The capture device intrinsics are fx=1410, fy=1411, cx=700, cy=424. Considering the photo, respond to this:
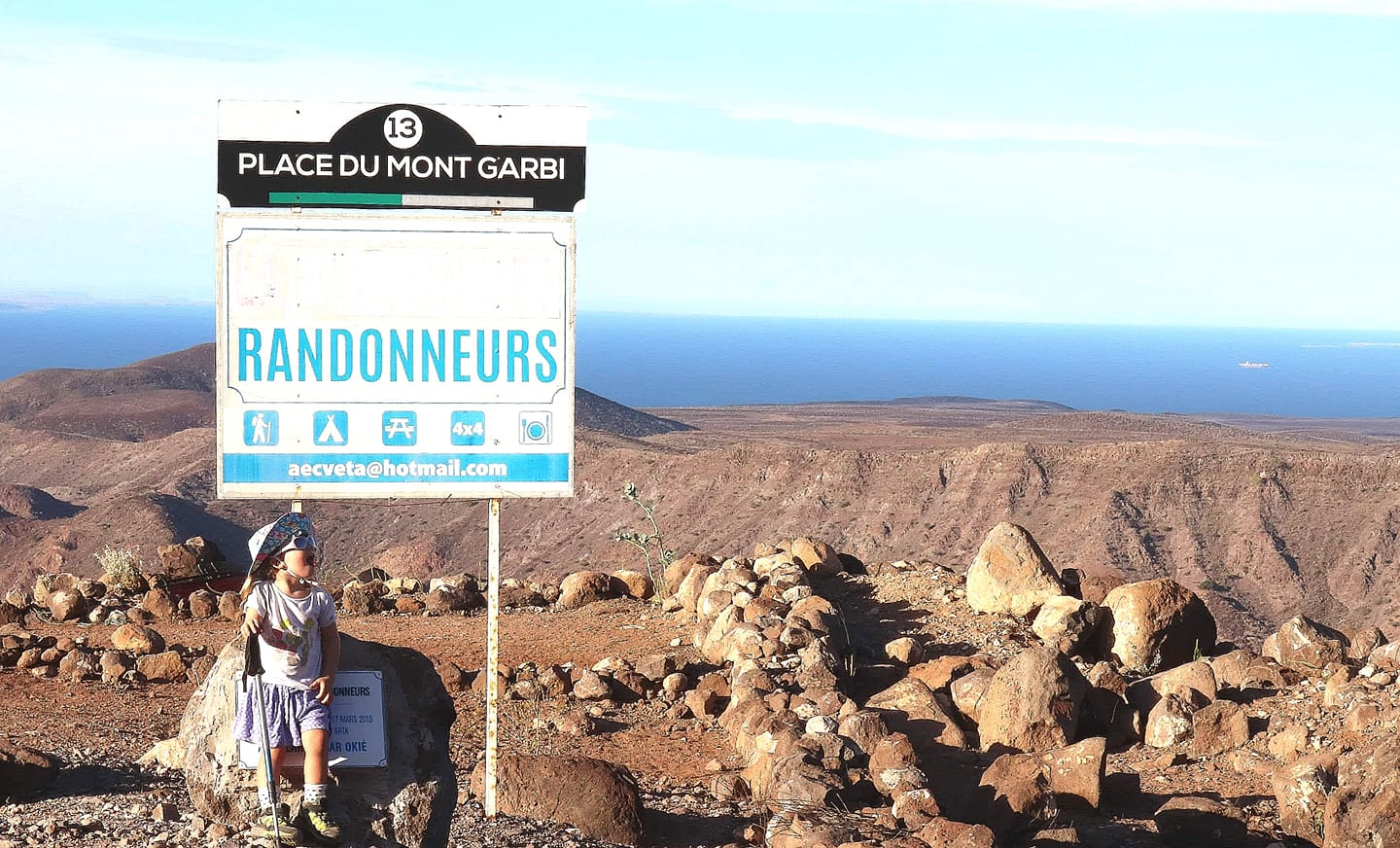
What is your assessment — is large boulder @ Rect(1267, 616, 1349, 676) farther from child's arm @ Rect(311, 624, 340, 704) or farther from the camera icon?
child's arm @ Rect(311, 624, 340, 704)

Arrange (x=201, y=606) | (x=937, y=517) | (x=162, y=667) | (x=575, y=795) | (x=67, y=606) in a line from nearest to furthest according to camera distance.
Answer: (x=575, y=795), (x=162, y=667), (x=67, y=606), (x=201, y=606), (x=937, y=517)

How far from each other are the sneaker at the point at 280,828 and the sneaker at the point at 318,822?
0.05 m

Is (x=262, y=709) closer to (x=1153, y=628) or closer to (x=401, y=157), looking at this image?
(x=401, y=157)

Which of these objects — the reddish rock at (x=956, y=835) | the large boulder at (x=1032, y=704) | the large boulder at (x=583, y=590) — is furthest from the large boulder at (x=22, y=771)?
the large boulder at (x=583, y=590)

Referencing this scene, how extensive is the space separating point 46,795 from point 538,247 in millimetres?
3980

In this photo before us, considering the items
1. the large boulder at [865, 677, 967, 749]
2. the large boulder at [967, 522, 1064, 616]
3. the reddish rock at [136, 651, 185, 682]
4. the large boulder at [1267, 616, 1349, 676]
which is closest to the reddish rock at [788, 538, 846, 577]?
the large boulder at [967, 522, 1064, 616]

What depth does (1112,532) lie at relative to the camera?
32.8m

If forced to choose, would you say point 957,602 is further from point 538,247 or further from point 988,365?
point 988,365

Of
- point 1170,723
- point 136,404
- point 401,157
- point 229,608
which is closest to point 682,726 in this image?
point 1170,723

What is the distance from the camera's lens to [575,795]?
286 inches

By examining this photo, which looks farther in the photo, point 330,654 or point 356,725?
point 356,725

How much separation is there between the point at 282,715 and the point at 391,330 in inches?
84.7

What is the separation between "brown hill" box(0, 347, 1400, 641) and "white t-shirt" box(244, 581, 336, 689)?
22.7 meters

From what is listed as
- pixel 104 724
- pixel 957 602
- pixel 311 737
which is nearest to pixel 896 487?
pixel 957 602
